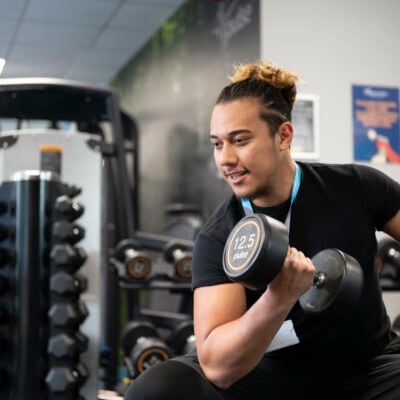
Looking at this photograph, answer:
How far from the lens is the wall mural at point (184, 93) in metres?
4.32

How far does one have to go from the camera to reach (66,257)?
9.21ft

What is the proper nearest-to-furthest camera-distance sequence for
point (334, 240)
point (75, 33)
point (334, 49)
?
point (334, 240) < point (334, 49) < point (75, 33)

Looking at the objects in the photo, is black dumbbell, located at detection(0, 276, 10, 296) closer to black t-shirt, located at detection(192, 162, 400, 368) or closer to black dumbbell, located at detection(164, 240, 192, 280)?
black dumbbell, located at detection(164, 240, 192, 280)

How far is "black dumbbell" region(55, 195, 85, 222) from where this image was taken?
2857 mm

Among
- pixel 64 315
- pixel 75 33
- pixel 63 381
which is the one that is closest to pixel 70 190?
pixel 64 315

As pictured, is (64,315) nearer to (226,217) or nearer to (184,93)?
(226,217)

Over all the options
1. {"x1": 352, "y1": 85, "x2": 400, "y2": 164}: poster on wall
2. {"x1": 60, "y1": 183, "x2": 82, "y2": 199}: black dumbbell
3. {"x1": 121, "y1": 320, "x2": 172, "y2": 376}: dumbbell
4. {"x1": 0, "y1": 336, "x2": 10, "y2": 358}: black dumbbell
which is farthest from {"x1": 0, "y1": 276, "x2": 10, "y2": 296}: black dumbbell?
{"x1": 352, "y1": 85, "x2": 400, "y2": 164}: poster on wall

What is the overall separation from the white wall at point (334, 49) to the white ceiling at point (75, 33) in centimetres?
194

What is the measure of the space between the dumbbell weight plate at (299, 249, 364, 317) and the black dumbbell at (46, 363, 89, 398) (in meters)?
1.47

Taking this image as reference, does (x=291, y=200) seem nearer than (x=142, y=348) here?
Yes

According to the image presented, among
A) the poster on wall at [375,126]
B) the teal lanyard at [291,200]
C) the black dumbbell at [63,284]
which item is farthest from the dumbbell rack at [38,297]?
the poster on wall at [375,126]

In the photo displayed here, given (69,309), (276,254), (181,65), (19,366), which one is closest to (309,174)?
(276,254)

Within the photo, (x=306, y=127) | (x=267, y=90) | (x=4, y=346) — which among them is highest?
(x=306, y=127)

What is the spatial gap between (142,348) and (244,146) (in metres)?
1.87
